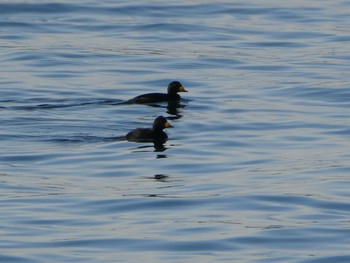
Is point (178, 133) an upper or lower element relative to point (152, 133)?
lower

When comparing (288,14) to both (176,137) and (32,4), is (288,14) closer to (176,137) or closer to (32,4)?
(32,4)

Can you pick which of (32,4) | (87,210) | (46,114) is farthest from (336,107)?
(32,4)

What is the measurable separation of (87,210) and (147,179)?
2.44 metres

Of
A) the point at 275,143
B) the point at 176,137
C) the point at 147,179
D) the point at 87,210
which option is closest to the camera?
the point at 87,210

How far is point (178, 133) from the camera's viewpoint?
2197 centimetres

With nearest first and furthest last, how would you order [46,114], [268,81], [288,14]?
[46,114] < [268,81] < [288,14]

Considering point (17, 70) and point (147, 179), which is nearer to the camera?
point (147, 179)

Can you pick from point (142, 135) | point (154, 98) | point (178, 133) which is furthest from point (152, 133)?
point (154, 98)

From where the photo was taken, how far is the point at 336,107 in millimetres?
24219

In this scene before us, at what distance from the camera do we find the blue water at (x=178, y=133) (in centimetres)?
1381

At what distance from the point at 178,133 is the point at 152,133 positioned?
0.97m

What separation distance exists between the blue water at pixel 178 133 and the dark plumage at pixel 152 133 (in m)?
0.28

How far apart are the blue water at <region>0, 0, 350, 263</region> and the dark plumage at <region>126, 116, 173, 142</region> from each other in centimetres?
28

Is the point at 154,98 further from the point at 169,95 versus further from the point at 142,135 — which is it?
the point at 142,135
